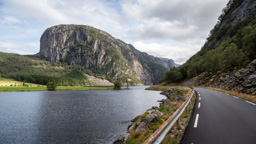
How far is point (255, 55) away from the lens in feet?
204

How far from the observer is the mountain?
41.6m

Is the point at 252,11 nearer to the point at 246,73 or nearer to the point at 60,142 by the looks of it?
the point at 246,73

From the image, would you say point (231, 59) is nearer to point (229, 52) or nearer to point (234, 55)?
point (234, 55)

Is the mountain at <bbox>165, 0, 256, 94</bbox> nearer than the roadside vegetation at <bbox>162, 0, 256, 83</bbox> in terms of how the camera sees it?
Yes

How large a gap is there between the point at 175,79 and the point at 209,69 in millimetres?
33504

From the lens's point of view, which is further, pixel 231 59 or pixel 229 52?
pixel 229 52

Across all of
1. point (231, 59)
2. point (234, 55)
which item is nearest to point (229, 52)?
point (234, 55)

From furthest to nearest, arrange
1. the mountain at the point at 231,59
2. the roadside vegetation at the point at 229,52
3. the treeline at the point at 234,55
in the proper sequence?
the roadside vegetation at the point at 229,52, the treeline at the point at 234,55, the mountain at the point at 231,59

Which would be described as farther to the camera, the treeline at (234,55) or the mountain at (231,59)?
the treeline at (234,55)

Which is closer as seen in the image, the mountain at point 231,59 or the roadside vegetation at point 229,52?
the mountain at point 231,59

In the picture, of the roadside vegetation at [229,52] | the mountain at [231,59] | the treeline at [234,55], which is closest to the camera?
the mountain at [231,59]

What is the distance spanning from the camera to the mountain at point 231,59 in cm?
4162

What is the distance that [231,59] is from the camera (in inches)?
2872

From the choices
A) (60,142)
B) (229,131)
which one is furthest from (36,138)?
(229,131)
